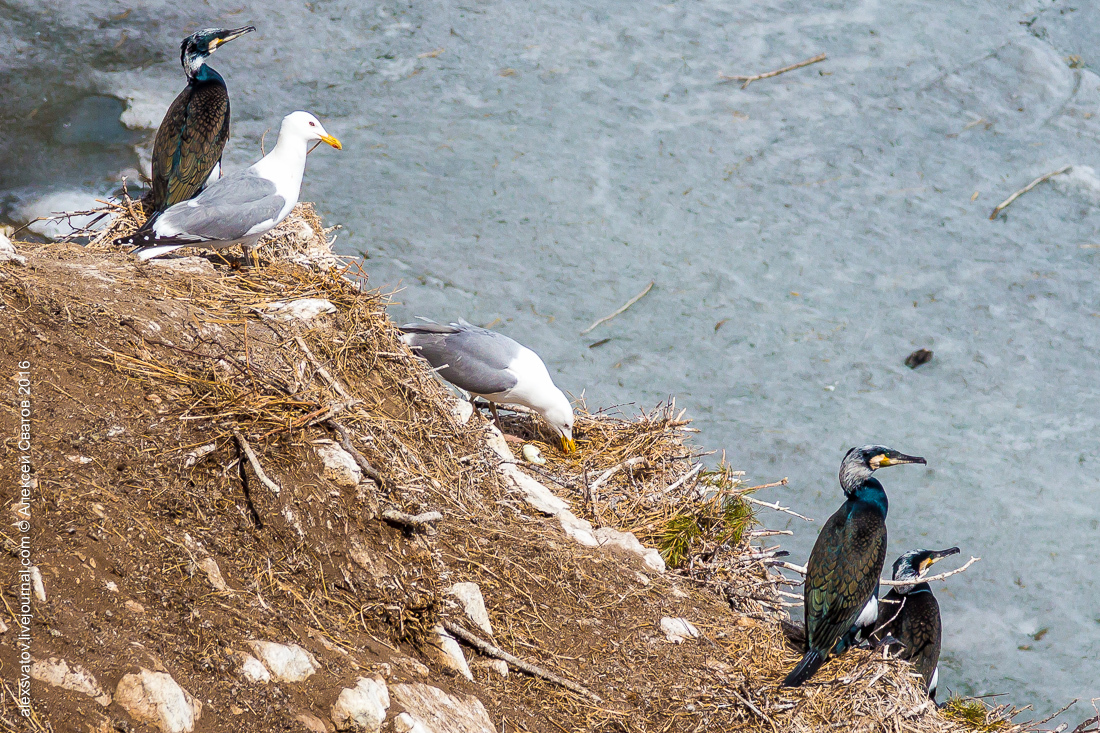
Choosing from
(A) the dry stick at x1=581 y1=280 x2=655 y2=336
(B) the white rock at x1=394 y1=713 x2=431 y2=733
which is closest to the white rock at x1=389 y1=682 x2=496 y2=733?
(B) the white rock at x1=394 y1=713 x2=431 y2=733

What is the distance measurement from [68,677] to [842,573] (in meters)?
2.95

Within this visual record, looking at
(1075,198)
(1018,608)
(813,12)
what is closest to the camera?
(1018,608)

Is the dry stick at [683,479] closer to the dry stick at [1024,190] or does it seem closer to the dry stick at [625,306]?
the dry stick at [625,306]

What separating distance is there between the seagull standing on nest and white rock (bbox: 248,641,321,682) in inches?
89.6

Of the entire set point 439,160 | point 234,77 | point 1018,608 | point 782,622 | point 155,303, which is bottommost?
point 1018,608

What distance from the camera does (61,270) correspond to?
317cm

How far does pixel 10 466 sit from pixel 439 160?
17.9 ft

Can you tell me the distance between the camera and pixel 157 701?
189 cm

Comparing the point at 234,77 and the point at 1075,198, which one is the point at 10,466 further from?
the point at 1075,198

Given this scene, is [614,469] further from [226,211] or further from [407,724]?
[407,724]

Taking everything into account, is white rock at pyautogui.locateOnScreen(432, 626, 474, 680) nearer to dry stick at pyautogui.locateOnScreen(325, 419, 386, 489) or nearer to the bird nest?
dry stick at pyautogui.locateOnScreen(325, 419, 386, 489)

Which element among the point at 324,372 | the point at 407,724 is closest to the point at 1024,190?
the point at 324,372

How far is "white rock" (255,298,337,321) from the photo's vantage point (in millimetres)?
3629

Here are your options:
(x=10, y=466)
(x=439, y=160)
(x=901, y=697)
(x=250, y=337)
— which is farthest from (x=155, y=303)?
(x=439, y=160)
